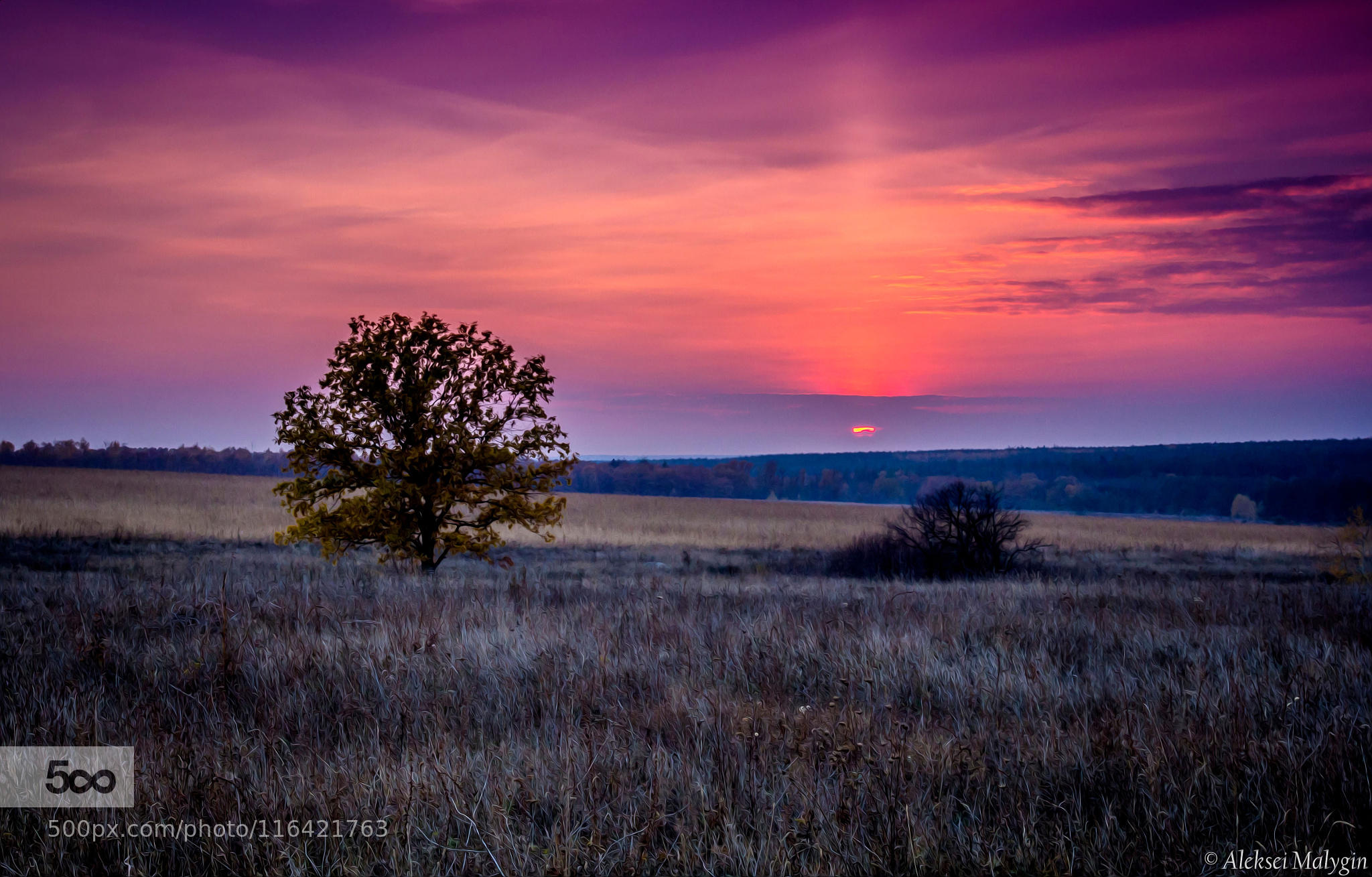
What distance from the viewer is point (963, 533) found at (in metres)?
20.5

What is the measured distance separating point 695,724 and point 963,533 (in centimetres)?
1733

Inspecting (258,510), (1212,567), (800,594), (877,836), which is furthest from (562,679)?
(258,510)

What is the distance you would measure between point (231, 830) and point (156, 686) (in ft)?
9.81

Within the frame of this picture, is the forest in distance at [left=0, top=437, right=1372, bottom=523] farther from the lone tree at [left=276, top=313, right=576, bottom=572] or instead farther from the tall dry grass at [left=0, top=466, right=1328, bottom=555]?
the lone tree at [left=276, top=313, right=576, bottom=572]

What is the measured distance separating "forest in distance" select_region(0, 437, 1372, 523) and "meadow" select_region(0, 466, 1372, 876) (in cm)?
10194

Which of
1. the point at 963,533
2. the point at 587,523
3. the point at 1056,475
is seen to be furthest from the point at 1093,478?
the point at 963,533

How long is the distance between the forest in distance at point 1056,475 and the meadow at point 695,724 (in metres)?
102

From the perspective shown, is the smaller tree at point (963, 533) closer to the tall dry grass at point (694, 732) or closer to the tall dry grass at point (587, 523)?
the tall dry grass at point (694, 732)

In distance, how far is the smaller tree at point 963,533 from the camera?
20.3m

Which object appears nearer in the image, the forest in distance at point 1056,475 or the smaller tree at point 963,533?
the smaller tree at point 963,533

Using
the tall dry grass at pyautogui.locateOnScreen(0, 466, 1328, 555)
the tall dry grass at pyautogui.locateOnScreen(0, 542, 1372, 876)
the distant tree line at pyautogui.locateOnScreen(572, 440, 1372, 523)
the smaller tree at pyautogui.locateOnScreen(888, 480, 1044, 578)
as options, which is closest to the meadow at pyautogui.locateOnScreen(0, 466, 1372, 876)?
the tall dry grass at pyautogui.locateOnScreen(0, 542, 1372, 876)

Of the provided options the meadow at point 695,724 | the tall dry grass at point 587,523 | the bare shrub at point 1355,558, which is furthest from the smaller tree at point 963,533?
the tall dry grass at point 587,523

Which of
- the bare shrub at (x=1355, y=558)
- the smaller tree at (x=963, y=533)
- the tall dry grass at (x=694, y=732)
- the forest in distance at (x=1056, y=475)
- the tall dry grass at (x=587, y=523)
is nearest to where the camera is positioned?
the tall dry grass at (x=694, y=732)

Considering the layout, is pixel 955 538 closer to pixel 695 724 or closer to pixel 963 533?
pixel 963 533
